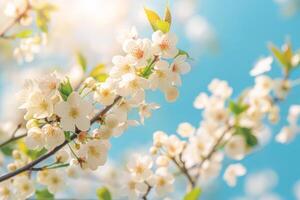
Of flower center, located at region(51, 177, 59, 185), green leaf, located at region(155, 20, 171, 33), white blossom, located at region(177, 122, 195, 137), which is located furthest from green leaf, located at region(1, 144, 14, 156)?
green leaf, located at region(155, 20, 171, 33)

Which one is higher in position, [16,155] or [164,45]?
[16,155]

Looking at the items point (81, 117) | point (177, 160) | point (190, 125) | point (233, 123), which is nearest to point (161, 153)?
point (177, 160)

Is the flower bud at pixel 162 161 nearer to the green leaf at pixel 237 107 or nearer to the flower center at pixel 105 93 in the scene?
the green leaf at pixel 237 107

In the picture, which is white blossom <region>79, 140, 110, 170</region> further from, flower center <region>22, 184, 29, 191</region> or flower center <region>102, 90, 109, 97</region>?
flower center <region>22, 184, 29, 191</region>

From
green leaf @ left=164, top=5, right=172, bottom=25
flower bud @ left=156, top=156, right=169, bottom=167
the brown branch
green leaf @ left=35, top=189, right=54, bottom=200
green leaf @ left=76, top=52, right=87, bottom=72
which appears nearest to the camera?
green leaf @ left=164, top=5, right=172, bottom=25

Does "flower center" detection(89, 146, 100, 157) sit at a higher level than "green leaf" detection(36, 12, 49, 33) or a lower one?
lower

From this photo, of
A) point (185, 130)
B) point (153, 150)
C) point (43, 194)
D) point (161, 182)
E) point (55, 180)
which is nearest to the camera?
point (55, 180)

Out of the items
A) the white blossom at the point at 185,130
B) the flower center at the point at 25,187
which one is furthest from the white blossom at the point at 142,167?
the white blossom at the point at 185,130

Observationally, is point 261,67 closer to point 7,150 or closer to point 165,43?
point 165,43

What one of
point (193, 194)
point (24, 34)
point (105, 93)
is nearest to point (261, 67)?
point (193, 194)
